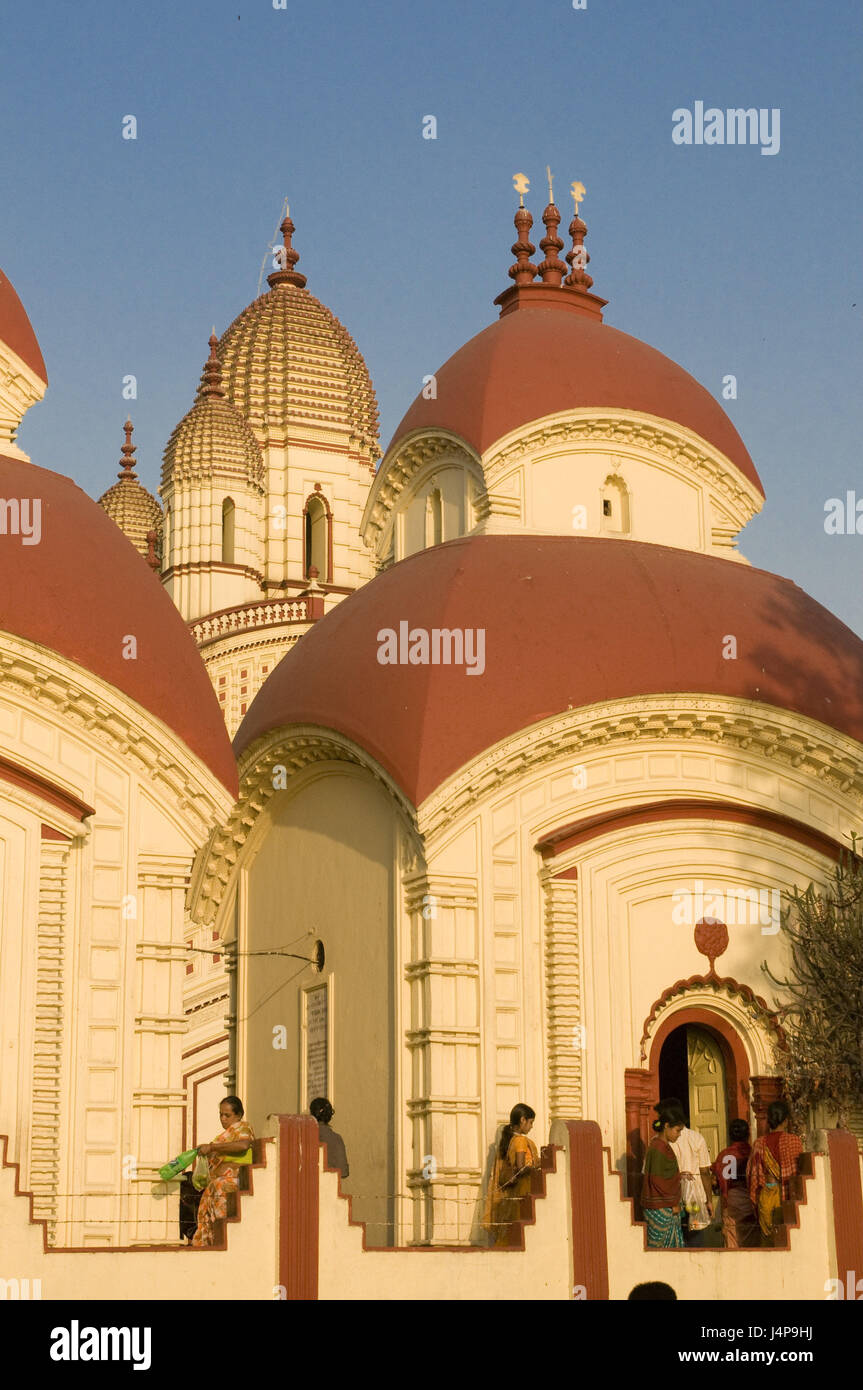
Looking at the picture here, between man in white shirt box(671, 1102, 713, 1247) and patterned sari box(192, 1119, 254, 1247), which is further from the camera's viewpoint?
man in white shirt box(671, 1102, 713, 1247)

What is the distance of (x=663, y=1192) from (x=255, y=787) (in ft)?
20.7

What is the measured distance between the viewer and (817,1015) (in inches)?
683

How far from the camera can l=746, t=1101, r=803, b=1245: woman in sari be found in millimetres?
15125

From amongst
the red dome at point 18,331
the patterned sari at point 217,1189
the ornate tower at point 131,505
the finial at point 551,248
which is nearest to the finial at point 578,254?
the finial at point 551,248

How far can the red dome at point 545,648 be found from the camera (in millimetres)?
16531

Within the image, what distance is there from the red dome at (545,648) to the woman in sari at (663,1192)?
345 cm

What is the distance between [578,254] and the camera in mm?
22906

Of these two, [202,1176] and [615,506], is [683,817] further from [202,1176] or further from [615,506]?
[202,1176]

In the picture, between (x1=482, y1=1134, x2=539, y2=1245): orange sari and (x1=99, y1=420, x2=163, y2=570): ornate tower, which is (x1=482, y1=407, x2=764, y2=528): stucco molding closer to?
(x1=482, y1=1134, x2=539, y2=1245): orange sari

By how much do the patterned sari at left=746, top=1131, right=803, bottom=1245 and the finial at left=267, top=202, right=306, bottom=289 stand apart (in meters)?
27.9

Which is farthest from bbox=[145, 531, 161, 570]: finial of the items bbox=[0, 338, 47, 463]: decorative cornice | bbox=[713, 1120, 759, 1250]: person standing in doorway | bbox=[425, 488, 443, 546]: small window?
bbox=[713, 1120, 759, 1250]: person standing in doorway

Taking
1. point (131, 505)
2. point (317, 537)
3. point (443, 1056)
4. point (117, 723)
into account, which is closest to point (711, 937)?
point (443, 1056)

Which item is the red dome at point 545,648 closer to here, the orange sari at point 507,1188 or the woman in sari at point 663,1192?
the orange sari at point 507,1188
